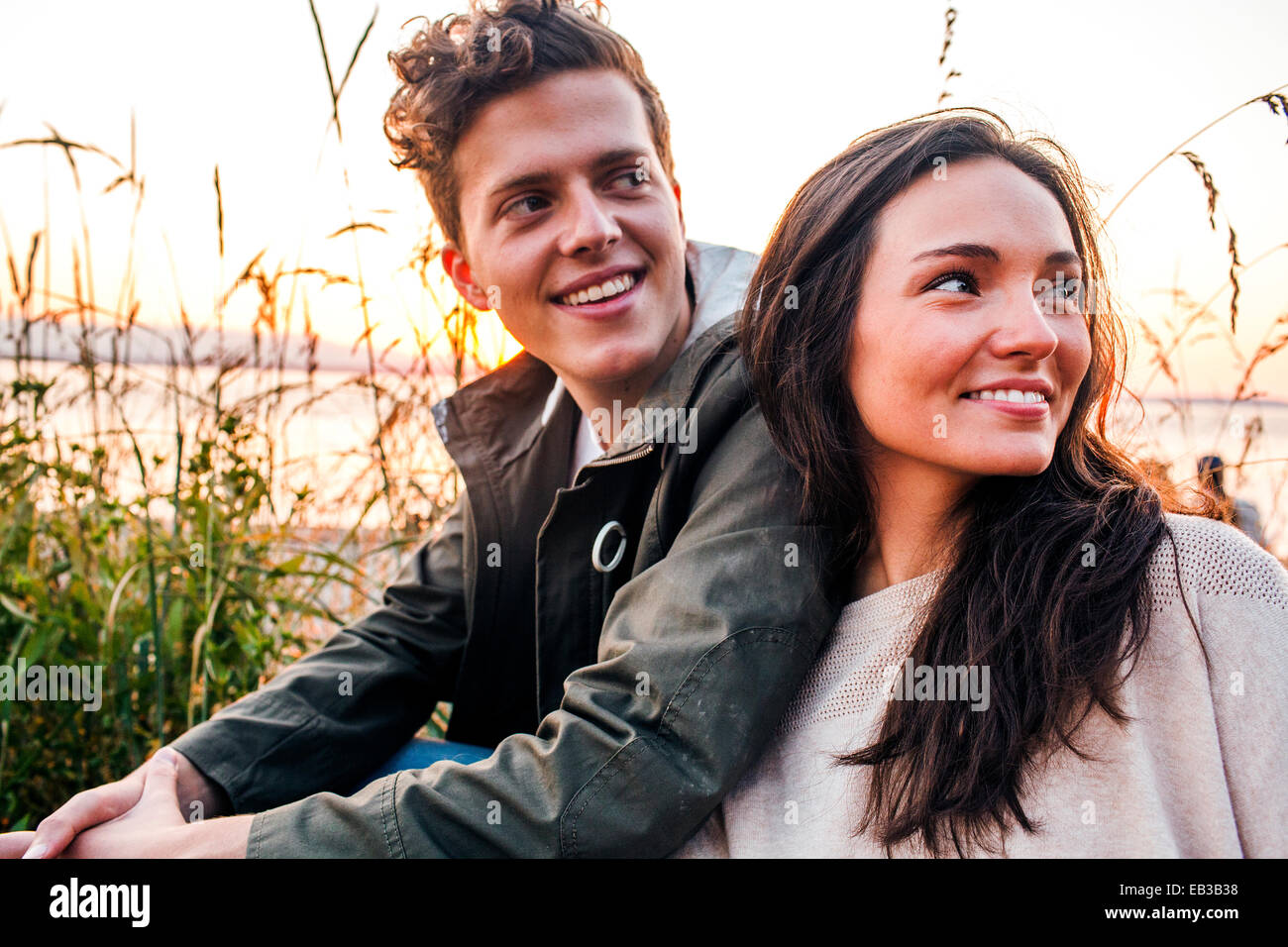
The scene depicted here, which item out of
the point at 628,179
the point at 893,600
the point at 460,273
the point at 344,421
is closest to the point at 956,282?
the point at 893,600

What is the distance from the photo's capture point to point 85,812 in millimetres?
1641

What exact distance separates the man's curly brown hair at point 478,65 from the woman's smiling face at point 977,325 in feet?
3.23

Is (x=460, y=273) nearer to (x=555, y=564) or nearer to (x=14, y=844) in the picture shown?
(x=555, y=564)

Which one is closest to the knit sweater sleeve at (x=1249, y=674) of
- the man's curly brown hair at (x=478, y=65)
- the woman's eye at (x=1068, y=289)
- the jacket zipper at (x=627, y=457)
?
the woman's eye at (x=1068, y=289)

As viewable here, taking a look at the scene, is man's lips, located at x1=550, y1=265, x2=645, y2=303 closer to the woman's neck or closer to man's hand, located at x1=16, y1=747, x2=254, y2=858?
the woman's neck

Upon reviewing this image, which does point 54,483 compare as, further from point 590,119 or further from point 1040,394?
point 1040,394

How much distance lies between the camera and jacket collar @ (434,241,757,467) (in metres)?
2.15

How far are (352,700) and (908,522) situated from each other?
127cm

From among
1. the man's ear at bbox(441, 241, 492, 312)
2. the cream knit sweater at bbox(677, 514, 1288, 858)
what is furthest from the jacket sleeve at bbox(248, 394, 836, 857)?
the man's ear at bbox(441, 241, 492, 312)

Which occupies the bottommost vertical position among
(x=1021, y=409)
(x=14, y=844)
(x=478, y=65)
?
(x=14, y=844)

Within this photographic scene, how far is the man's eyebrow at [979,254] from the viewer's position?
56.1 inches

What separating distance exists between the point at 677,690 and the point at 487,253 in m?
1.24

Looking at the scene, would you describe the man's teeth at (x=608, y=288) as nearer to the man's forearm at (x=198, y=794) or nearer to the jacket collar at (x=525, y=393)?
the jacket collar at (x=525, y=393)

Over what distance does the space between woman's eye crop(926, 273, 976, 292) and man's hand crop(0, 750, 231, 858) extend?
159 centimetres
